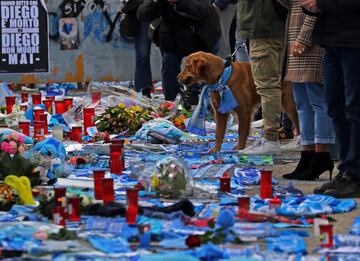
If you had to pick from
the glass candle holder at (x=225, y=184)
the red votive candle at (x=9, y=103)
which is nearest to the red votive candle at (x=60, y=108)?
the red votive candle at (x=9, y=103)

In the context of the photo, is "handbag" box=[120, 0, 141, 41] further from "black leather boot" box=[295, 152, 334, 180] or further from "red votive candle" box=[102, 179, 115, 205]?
"red votive candle" box=[102, 179, 115, 205]

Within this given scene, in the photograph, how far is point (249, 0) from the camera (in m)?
10.7

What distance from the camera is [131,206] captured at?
728 centimetres

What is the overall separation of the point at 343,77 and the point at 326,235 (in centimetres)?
187

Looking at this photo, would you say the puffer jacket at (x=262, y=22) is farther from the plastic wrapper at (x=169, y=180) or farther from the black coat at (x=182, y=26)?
the black coat at (x=182, y=26)

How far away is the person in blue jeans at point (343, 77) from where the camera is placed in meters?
8.05

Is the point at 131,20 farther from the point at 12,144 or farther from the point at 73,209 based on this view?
the point at 73,209

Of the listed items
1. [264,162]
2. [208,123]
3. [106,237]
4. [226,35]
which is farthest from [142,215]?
[226,35]

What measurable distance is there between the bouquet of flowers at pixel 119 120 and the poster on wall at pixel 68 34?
616 centimetres

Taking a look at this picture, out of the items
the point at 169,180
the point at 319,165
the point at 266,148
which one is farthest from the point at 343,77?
the point at 266,148

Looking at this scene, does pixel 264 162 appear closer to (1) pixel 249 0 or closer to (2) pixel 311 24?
(1) pixel 249 0

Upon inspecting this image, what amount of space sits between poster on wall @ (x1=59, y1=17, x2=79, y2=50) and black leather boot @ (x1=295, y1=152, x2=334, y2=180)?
10.8 metres

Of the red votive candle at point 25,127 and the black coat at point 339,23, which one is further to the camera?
the red votive candle at point 25,127

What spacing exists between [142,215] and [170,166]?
1.01 m
